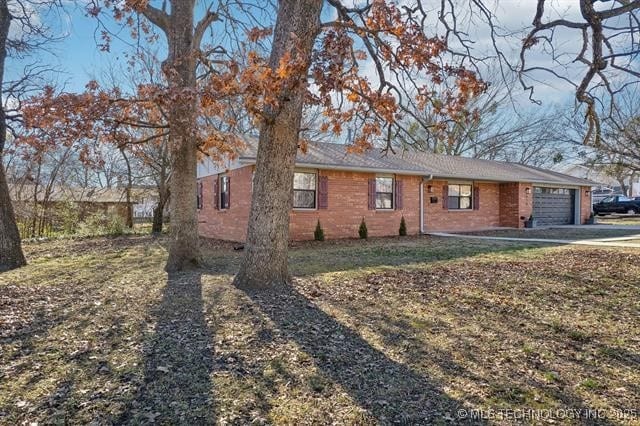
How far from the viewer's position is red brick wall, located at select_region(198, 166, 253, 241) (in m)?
12.6

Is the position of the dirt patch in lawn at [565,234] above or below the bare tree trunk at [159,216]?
below

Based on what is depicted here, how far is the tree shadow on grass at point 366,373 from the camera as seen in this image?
2549 millimetres

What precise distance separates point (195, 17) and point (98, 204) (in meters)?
15.8

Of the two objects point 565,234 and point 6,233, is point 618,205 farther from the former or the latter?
point 6,233

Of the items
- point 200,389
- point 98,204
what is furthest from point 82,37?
point 98,204

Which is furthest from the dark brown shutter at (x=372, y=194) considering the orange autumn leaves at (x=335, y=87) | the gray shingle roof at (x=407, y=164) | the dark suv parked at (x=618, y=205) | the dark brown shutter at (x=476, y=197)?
the dark suv parked at (x=618, y=205)

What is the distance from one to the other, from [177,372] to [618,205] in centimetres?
3471

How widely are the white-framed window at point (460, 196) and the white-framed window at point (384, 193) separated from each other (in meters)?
3.06

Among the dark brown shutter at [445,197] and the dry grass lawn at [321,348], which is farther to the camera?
the dark brown shutter at [445,197]

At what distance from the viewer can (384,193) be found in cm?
1443

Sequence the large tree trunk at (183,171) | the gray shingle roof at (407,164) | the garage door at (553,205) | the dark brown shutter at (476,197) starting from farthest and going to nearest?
the garage door at (553,205) → the dark brown shutter at (476,197) → the gray shingle roof at (407,164) → the large tree trunk at (183,171)

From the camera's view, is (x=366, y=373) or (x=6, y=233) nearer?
(x=366, y=373)

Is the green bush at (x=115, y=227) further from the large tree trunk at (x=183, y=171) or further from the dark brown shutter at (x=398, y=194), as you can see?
the dark brown shutter at (x=398, y=194)

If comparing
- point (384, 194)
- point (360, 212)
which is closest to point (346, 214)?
point (360, 212)
